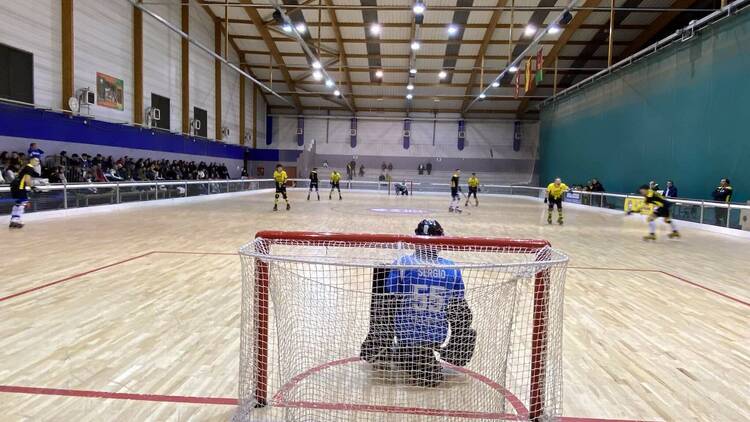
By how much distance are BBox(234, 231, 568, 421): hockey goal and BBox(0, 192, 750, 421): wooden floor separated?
0.45 metres

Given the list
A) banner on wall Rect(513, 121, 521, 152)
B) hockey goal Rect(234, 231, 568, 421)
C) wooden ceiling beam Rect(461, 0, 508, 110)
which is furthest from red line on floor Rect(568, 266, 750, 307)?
banner on wall Rect(513, 121, 521, 152)

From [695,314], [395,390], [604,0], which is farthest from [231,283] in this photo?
[604,0]

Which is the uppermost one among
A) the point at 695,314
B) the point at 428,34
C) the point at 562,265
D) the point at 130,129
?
the point at 428,34

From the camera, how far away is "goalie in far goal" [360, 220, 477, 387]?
114 inches

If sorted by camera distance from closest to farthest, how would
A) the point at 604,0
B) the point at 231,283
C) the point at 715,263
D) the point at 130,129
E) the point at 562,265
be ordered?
the point at 562,265
the point at 231,283
the point at 715,263
the point at 130,129
the point at 604,0

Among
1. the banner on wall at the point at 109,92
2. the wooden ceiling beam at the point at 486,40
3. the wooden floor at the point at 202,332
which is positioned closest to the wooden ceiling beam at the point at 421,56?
the wooden ceiling beam at the point at 486,40

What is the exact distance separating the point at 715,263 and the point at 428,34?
2505cm

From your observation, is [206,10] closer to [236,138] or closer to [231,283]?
[236,138]

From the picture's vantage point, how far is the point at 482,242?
2.93 m

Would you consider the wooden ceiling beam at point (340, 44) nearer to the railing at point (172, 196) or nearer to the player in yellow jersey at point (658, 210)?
the railing at point (172, 196)

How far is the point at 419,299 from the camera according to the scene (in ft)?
9.57

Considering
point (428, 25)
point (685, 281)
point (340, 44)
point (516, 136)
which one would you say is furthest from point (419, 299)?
point (516, 136)

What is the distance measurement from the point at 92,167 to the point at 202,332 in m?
17.5

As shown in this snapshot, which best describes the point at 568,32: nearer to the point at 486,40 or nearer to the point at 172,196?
the point at 486,40
